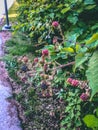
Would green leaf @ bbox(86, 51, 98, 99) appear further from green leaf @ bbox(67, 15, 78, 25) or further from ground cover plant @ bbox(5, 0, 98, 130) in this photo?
green leaf @ bbox(67, 15, 78, 25)

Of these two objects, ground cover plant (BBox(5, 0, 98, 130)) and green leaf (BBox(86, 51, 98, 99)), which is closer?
green leaf (BBox(86, 51, 98, 99))

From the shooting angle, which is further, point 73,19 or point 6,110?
point 6,110

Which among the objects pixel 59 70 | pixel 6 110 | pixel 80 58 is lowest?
pixel 6 110

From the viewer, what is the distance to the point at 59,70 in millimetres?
2361

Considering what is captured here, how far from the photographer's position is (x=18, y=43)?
440cm

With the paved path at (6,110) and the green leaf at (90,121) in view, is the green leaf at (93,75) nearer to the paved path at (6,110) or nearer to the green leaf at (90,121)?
the green leaf at (90,121)

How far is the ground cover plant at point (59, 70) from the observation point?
210 centimetres

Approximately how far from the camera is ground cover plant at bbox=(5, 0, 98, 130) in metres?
2.10

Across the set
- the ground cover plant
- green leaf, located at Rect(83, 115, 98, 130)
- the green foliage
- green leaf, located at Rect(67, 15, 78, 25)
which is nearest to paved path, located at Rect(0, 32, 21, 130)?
the ground cover plant

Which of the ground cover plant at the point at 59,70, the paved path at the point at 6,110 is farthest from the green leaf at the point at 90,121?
the paved path at the point at 6,110

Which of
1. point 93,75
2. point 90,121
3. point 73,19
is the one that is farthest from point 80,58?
point 73,19

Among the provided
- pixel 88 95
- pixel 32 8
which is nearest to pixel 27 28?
pixel 32 8

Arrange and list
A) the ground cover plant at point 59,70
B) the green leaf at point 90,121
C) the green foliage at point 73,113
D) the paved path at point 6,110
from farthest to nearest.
A: the paved path at point 6,110
the green foliage at point 73,113
the ground cover plant at point 59,70
the green leaf at point 90,121

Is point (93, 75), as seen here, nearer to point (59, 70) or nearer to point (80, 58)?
point (80, 58)
